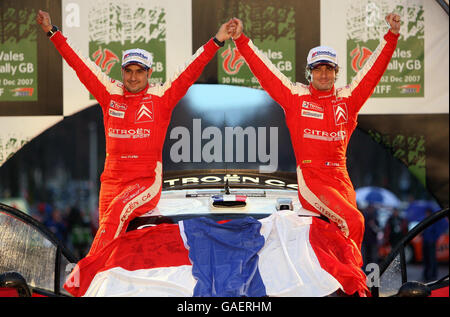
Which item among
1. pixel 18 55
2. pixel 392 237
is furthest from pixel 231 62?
pixel 392 237

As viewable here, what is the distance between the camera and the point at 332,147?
4039 millimetres

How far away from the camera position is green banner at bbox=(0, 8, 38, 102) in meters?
5.72

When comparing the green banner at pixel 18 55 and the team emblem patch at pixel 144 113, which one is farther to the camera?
the green banner at pixel 18 55

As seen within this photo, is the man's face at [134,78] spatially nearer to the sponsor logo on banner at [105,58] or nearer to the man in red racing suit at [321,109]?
the man in red racing suit at [321,109]

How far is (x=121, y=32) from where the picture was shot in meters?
5.73

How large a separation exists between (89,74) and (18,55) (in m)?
1.92

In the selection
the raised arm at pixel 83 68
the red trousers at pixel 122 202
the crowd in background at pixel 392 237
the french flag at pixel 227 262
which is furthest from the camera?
the crowd in background at pixel 392 237

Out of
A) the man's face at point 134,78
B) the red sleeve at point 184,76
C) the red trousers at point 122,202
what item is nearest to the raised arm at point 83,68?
the man's face at point 134,78

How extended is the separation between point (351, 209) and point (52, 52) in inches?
137

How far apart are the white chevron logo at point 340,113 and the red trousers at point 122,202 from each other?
4.13 ft

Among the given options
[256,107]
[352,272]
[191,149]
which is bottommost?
[352,272]

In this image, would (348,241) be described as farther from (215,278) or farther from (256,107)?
(256,107)

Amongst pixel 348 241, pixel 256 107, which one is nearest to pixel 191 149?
pixel 256 107

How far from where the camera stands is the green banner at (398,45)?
562 cm
